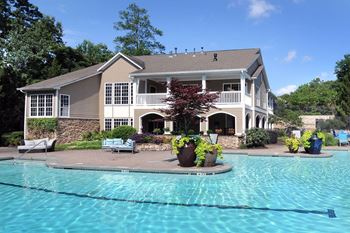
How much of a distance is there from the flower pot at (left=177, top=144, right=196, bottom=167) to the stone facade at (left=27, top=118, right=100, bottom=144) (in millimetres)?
15861

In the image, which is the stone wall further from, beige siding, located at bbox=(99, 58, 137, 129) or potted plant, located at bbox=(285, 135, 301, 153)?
potted plant, located at bbox=(285, 135, 301, 153)

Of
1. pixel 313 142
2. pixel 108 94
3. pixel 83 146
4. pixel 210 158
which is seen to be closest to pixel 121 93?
pixel 108 94

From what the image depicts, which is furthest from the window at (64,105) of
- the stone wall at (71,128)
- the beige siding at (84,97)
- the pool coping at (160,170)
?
the pool coping at (160,170)

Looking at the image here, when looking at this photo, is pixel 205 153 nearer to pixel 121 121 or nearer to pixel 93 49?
pixel 121 121

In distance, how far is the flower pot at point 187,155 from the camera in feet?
47.8

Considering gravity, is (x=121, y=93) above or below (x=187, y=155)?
above

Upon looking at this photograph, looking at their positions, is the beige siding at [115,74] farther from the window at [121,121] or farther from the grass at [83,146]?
the grass at [83,146]

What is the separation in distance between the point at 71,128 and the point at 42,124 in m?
2.23

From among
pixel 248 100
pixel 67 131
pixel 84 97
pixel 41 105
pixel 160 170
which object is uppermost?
pixel 84 97

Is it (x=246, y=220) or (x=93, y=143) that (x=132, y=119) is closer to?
(x=93, y=143)

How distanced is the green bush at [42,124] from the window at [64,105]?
1085 mm

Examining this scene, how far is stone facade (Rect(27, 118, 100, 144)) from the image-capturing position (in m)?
28.0

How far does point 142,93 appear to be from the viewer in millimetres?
31219

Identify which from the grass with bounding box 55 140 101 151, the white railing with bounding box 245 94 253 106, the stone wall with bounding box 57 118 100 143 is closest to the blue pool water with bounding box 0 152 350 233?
the grass with bounding box 55 140 101 151
